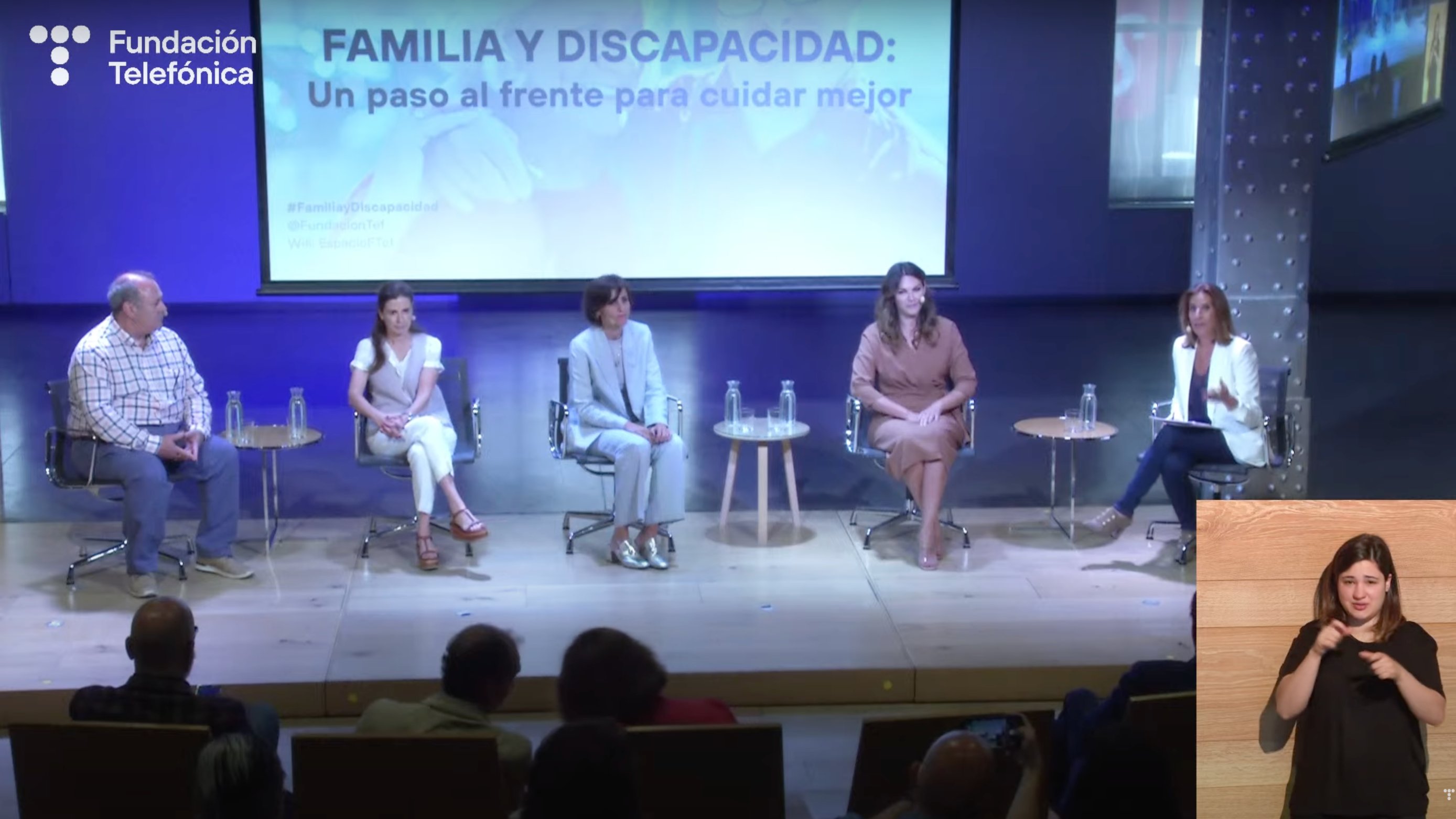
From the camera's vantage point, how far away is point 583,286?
19.7 feet

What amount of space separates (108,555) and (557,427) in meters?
1.62

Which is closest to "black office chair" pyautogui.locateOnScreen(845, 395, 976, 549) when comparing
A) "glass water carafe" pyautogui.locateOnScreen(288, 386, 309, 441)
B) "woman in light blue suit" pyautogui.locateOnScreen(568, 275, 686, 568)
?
"woman in light blue suit" pyautogui.locateOnScreen(568, 275, 686, 568)

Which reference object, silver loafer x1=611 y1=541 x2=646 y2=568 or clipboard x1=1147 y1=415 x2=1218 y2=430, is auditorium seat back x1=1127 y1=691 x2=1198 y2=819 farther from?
silver loafer x1=611 y1=541 x2=646 y2=568

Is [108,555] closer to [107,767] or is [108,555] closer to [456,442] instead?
[456,442]

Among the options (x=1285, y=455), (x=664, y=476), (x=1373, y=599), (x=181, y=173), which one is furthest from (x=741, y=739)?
(x=181, y=173)

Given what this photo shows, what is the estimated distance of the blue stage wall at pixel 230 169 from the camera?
573cm

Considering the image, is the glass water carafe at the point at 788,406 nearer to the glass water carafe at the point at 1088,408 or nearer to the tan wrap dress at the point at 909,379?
the tan wrap dress at the point at 909,379

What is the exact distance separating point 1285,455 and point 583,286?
8.95ft

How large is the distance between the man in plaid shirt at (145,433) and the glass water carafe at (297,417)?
0.29 meters

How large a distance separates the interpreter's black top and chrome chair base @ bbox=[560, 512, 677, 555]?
367 cm

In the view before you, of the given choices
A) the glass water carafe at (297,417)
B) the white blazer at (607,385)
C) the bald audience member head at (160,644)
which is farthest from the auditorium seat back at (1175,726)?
the glass water carafe at (297,417)

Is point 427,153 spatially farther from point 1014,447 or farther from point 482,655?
point 482,655

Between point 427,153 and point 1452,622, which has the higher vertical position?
point 427,153

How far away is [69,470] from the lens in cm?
500
